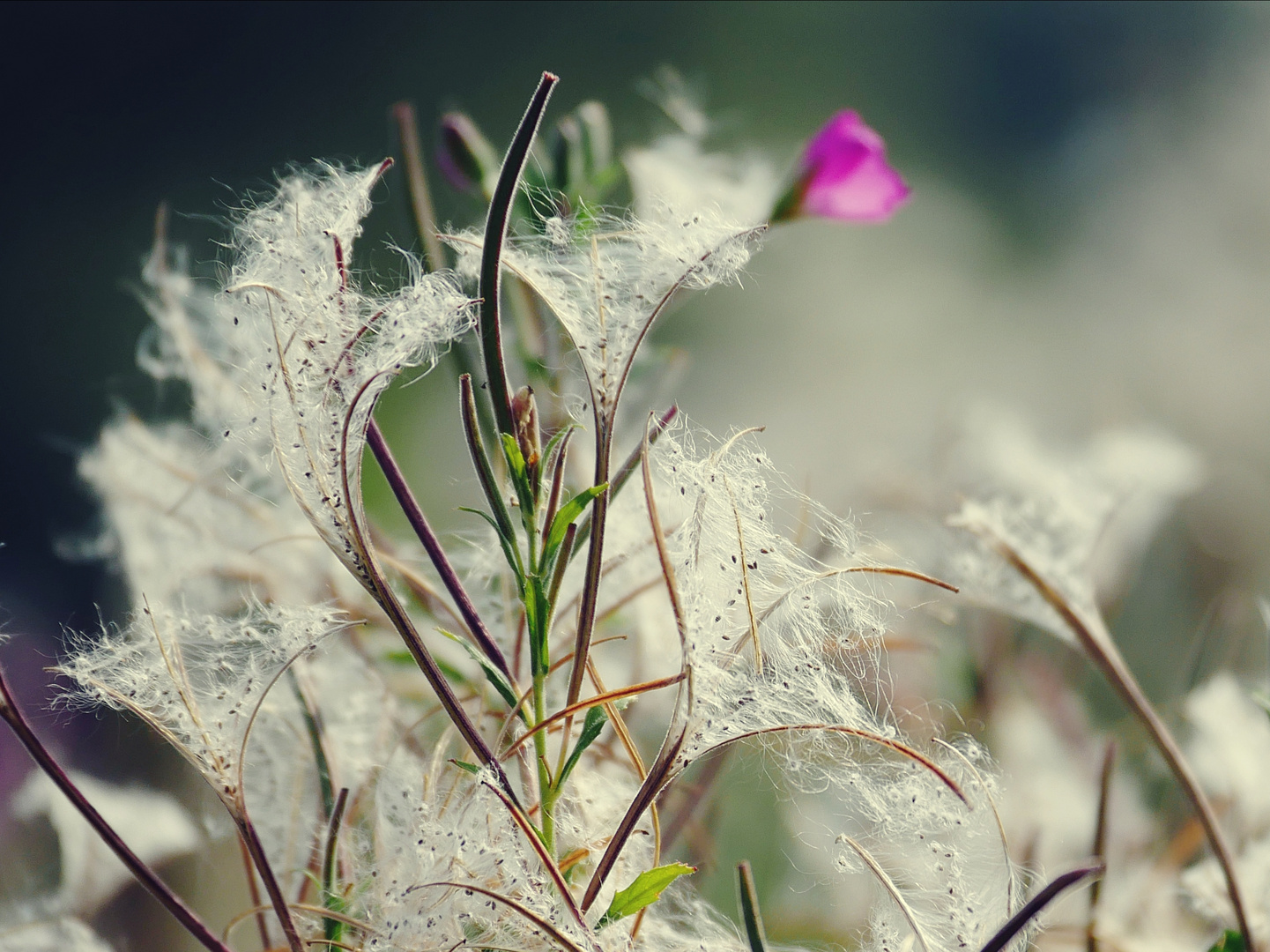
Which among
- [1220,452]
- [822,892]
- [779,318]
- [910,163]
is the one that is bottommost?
[822,892]

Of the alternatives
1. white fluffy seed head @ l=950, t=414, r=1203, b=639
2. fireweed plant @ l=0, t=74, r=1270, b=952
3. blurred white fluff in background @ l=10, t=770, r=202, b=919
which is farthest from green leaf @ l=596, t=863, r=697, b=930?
blurred white fluff in background @ l=10, t=770, r=202, b=919

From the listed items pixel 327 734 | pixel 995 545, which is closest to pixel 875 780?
pixel 995 545

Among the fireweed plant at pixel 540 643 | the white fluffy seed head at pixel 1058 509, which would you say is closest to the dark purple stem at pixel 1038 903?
the fireweed plant at pixel 540 643

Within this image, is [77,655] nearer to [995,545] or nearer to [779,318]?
[995,545]

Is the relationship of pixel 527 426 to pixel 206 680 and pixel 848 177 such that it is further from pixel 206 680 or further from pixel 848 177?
pixel 848 177

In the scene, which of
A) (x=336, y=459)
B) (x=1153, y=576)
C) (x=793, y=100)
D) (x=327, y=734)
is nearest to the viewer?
(x=336, y=459)

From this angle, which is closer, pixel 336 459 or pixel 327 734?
pixel 336 459

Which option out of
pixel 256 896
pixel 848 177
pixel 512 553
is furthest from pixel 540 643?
pixel 848 177

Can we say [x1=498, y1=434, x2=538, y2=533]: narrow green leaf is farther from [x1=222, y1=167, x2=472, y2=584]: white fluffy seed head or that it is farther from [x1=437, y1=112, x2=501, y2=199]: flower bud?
[x1=437, y1=112, x2=501, y2=199]: flower bud

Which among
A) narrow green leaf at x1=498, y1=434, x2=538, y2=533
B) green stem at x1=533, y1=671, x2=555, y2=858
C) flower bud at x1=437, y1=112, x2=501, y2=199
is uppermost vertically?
flower bud at x1=437, y1=112, x2=501, y2=199
